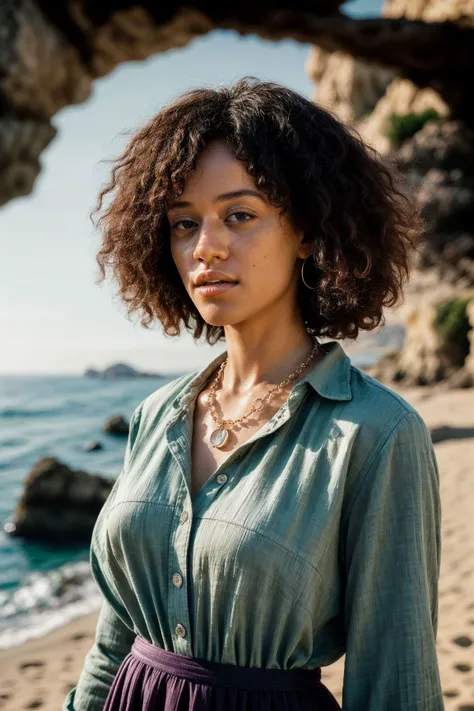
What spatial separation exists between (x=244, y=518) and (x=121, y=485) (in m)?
0.44

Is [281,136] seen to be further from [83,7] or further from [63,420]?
[63,420]

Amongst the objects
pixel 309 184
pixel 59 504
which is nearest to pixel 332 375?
pixel 309 184

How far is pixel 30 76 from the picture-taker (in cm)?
1402

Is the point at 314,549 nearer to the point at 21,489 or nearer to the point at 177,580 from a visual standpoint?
the point at 177,580

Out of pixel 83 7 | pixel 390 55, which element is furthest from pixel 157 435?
pixel 390 55

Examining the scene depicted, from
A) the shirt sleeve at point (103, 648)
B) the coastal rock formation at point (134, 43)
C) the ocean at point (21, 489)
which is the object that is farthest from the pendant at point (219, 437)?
the coastal rock formation at point (134, 43)

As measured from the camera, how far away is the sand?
401 cm

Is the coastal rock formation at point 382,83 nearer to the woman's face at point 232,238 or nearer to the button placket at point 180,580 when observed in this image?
the woman's face at point 232,238

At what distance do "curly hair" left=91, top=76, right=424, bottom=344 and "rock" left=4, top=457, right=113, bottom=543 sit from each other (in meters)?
7.71

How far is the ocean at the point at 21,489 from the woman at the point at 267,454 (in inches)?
199

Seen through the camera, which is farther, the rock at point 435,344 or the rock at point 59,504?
the rock at point 435,344

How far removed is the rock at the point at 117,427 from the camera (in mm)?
19172

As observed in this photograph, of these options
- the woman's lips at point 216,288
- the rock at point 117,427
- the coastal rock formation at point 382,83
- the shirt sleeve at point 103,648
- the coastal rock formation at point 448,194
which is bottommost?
the rock at point 117,427

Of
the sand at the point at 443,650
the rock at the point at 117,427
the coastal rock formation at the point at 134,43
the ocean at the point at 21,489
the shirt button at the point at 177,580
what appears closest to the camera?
the shirt button at the point at 177,580
